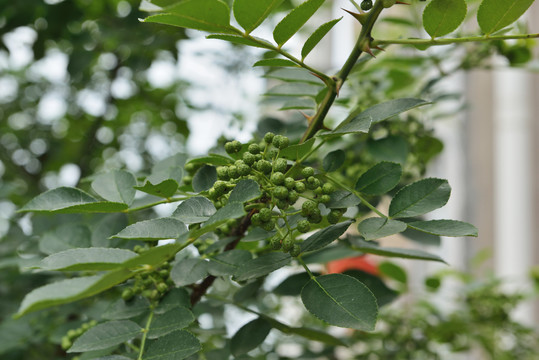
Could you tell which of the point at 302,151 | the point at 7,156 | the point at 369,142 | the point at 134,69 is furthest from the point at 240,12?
the point at 7,156

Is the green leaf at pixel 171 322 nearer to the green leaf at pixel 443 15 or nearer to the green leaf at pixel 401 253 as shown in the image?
the green leaf at pixel 401 253

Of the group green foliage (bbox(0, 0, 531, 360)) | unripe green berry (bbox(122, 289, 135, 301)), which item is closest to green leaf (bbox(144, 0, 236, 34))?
green foliage (bbox(0, 0, 531, 360))

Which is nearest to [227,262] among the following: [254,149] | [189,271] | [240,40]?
[189,271]

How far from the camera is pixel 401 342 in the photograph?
49.4 inches

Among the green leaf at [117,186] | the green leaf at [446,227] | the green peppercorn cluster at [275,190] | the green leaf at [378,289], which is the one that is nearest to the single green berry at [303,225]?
the green peppercorn cluster at [275,190]

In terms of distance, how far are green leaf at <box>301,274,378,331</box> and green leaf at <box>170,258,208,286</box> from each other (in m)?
0.13

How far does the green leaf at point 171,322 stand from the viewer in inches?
21.7

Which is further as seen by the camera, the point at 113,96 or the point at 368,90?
Answer: the point at 113,96

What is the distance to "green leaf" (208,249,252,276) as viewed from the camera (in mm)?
593

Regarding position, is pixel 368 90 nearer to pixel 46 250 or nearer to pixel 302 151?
pixel 302 151

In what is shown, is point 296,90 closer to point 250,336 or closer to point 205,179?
point 205,179

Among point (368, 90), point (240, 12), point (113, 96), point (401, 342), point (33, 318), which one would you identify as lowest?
point (401, 342)

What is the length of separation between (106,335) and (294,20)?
1.22 feet

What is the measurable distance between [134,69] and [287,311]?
3.12ft
